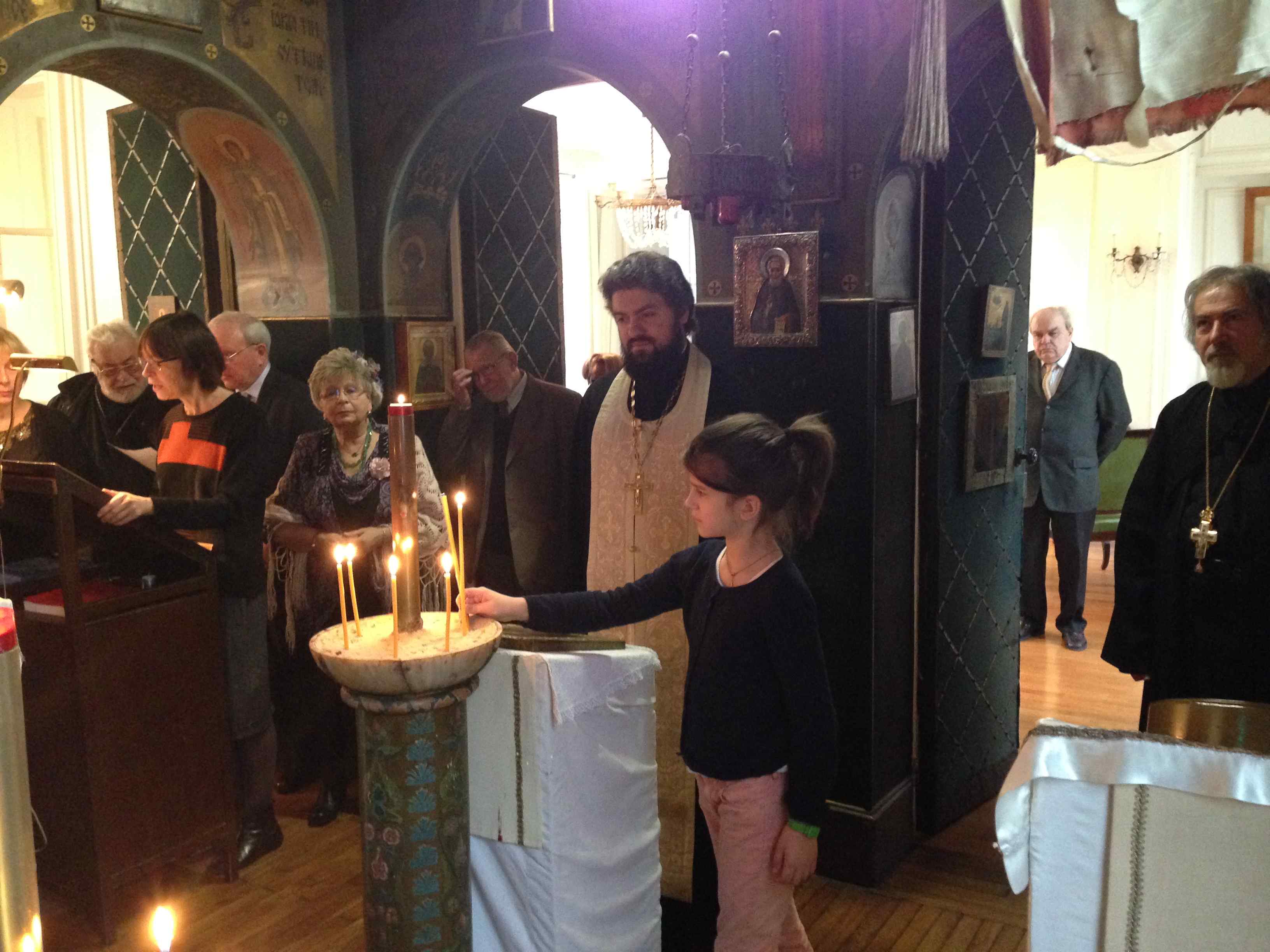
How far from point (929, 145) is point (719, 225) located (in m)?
0.91

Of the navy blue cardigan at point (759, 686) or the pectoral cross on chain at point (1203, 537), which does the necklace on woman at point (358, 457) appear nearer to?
the navy blue cardigan at point (759, 686)

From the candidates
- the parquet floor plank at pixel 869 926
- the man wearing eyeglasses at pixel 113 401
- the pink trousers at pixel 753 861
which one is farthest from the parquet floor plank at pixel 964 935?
the man wearing eyeglasses at pixel 113 401

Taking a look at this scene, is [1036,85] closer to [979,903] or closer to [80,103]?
[979,903]

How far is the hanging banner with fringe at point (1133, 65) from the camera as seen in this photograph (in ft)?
5.00

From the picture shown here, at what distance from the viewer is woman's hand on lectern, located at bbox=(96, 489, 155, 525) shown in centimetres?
290

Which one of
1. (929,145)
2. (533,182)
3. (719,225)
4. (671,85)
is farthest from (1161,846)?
(533,182)

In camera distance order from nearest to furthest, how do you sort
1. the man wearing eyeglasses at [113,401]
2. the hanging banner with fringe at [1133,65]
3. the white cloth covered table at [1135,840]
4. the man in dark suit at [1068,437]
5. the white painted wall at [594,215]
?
1. the white cloth covered table at [1135,840]
2. the hanging banner with fringe at [1133,65]
3. the man wearing eyeglasses at [113,401]
4. the man in dark suit at [1068,437]
5. the white painted wall at [594,215]

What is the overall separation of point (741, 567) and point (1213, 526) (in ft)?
4.23

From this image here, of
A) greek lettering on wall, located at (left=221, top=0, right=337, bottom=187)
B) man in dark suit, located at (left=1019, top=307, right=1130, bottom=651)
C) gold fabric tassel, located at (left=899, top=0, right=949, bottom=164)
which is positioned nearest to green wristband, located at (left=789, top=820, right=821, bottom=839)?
gold fabric tassel, located at (left=899, top=0, right=949, bottom=164)

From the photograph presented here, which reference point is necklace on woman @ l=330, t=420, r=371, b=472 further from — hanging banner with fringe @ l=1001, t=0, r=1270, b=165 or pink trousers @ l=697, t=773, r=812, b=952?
hanging banner with fringe @ l=1001, t=0, r=1270, b=165

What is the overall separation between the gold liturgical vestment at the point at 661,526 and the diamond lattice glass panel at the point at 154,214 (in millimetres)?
2764

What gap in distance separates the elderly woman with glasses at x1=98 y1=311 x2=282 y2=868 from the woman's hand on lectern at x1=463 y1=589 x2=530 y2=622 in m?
1.37

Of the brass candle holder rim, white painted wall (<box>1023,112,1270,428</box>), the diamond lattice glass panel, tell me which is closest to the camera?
the brass candle holder rim

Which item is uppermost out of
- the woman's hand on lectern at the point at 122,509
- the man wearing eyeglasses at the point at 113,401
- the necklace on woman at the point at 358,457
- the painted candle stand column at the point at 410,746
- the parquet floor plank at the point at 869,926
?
the man wearing eyeglasses at the point at 113,401
